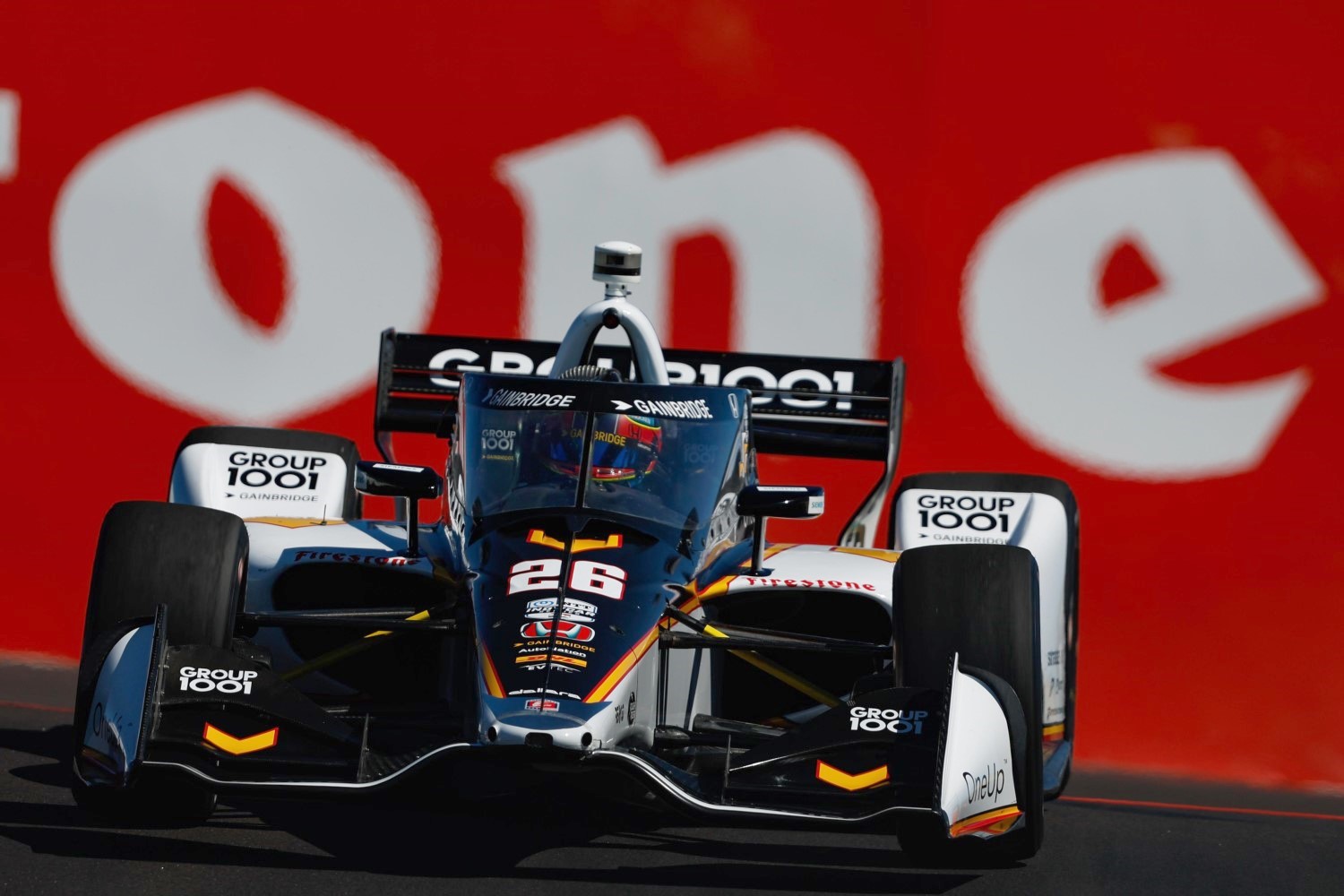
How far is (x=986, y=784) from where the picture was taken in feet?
14.4

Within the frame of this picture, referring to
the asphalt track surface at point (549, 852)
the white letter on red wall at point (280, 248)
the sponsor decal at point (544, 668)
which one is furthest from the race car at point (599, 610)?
the white letter on red wall at point (280, 248)

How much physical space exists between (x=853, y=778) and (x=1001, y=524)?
221 centimetres

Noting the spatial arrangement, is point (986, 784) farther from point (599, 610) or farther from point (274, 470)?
point (274, 470)

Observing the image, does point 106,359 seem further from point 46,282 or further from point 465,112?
point 465,112

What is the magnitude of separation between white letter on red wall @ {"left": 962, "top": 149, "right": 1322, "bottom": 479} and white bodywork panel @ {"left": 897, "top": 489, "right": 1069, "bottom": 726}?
1.16 m

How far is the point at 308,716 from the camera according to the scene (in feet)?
14.6

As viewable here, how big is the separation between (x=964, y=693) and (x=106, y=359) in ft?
15.1

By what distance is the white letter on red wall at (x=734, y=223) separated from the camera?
7.71 meters

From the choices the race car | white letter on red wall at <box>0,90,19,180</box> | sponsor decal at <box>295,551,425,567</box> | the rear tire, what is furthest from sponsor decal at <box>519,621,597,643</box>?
white letter on red wall at <box>0,90,19,180</box>

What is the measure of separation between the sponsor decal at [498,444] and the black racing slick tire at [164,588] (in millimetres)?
811

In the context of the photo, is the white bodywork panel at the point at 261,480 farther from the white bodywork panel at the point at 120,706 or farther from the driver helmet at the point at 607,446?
the white bodywork panel at the point at 120,706

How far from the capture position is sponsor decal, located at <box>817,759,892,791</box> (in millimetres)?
4328

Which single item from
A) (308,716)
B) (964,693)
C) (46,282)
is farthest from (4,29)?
(964,693)

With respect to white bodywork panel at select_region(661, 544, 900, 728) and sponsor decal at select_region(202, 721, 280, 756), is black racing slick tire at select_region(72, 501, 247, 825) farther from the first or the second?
white bodywork panel at select_region(661, 544, 900, 728)
